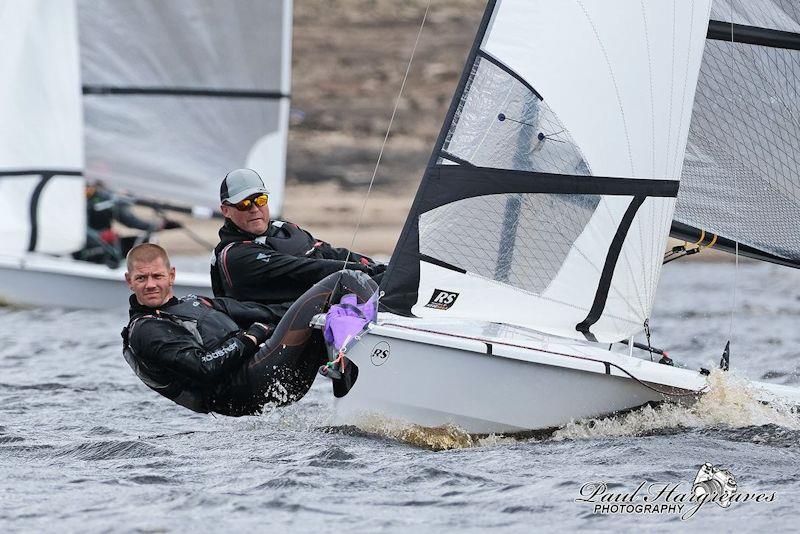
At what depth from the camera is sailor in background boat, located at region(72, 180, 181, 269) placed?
11383 mm

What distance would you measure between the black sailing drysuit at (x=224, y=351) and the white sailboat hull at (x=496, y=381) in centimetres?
38

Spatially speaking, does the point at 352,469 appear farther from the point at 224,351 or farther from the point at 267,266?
the point at 267,266

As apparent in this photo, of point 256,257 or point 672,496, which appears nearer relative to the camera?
point 672,496

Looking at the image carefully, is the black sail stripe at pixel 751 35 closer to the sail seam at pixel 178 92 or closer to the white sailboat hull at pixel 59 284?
the white sailboat hull at pixel 59 284

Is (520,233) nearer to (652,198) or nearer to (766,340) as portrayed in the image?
(652,198)

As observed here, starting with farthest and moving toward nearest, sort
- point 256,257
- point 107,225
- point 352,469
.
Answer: point 107,225
point 256,257
point 352,469

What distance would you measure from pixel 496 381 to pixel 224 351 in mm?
1090

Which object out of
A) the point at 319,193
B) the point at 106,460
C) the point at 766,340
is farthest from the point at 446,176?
the point at 319,193

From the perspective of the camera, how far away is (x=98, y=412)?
6551 millimetres

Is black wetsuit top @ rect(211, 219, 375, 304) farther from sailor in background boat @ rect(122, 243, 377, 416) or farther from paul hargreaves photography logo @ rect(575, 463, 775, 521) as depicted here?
paul hargreaves photography logo @ rect(575, 463, 775, 521)

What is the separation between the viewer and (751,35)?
18.7ft

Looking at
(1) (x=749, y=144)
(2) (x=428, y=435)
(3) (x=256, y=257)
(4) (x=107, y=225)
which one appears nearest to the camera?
(2) (x=428, y=435)

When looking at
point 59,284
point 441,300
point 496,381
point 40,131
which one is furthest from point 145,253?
point 40,131

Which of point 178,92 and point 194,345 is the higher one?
point 178,92
